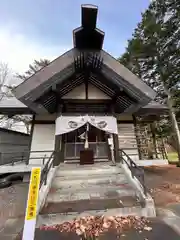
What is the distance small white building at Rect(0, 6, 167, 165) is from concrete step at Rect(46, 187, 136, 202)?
1.73 metres

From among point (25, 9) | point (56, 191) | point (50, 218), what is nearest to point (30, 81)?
point (56, 191)

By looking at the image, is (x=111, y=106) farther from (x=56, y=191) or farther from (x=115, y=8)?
(x=115, y=8)

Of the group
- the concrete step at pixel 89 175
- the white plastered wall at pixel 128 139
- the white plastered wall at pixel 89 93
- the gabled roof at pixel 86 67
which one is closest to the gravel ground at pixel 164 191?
the concrete step at pixel 89 175

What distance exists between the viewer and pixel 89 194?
4000 millimetres

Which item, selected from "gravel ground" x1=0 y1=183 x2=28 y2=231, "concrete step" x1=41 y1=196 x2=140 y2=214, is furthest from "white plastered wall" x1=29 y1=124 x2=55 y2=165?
"concrete step" x1=41 y1=196 x2=140 y2=214

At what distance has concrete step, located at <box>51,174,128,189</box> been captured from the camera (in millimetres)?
4434

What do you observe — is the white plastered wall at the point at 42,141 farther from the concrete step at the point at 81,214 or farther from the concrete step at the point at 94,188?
the concrete step at the point at 81,214

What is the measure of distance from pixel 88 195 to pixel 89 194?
0.06 metres

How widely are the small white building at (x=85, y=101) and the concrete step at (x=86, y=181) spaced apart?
1110 mm

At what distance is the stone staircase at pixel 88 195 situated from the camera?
125 inches

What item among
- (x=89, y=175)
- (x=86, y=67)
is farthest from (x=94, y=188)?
(x=86, y=67)

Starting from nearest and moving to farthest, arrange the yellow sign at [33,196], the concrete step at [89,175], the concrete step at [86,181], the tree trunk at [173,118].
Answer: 1. the yellow sign at [33,196]
2. the concrete step at [86,181]
3. the concrete step at [89,175]
4. the tree trunk at [173,118]

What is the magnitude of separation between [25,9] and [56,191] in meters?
9.94

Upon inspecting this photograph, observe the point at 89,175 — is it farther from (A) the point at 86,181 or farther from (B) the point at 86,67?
(B) the point at 86,67
